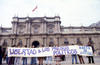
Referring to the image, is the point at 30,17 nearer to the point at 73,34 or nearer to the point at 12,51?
the point at 73,34

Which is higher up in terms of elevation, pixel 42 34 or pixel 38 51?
pixel 42 34

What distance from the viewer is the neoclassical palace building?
108ft

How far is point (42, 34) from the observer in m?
32.8

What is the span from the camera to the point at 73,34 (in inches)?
1340

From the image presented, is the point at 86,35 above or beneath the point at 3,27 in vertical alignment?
beneath

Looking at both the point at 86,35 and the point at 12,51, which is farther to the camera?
the point at 86,35

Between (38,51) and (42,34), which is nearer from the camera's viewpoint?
(38,51)

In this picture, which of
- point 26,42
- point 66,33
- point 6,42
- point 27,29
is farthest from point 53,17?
point 6,42

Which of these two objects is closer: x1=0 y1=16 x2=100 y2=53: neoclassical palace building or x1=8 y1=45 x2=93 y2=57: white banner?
x1=8 y1=45 x2=93 y2=57: white banner

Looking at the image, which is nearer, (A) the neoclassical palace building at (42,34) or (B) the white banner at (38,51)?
(B) the white banner at (38,51)

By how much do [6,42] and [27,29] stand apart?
678 centimetres

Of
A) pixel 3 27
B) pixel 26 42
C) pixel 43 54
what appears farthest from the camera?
pixel 3 27

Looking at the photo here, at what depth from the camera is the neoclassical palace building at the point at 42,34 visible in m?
32.9

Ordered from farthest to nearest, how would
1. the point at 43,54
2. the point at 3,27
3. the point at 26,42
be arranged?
the point at 3,27 < the point at 26,42 < the point at 43,54
